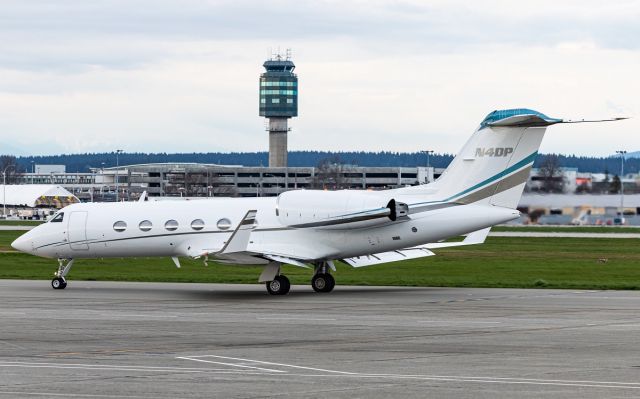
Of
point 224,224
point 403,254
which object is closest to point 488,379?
point 224,224

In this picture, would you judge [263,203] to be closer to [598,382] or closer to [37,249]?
[37,249]

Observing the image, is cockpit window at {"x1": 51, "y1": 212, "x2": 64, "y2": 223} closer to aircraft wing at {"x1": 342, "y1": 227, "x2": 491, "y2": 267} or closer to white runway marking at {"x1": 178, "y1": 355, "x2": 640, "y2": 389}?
aircraft wing at {"x1": 342, "y1": 227, "x2": 491, "y2": 267}

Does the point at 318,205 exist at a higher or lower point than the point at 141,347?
higher

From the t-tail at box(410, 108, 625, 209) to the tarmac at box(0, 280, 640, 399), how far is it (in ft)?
10.3

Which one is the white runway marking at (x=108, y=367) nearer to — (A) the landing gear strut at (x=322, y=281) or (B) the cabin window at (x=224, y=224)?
(B) the cabin window at (x=224, y=224)

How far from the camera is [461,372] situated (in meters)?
18.0

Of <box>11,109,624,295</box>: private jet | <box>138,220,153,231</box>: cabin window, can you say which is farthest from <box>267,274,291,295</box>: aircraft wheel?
<box>138,220,153,231</box>: cabin window

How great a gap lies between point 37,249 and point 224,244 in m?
8.20

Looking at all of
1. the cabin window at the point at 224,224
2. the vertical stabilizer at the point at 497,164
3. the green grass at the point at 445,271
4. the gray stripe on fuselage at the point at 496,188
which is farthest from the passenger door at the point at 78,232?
the gray stripe on fuselage at the point at 496,188

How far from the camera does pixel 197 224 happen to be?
3725 centimetres

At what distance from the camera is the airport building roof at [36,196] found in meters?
177

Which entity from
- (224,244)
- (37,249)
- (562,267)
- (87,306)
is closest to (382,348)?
(87,306)

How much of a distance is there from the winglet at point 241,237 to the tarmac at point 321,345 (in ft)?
5.13

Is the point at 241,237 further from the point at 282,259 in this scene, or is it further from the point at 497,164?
the point at 497,164
